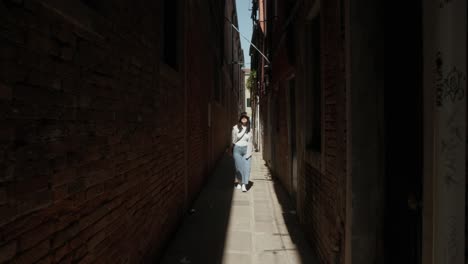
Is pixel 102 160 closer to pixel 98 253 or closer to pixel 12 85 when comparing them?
pixel 98 253

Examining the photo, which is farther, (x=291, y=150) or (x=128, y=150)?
(x=291, y=150)

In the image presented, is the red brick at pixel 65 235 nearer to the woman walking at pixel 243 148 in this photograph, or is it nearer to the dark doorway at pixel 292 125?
the dark doorway at pixel 292 125

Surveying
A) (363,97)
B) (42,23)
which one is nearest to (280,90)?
(363,97)

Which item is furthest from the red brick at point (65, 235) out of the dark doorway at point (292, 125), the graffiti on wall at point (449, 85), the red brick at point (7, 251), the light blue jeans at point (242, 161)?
the light blue jeans at point (242, 161)

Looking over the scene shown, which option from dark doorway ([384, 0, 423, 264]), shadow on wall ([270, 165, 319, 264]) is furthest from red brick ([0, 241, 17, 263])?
shadow on wall ([270, 165, 319, 264])

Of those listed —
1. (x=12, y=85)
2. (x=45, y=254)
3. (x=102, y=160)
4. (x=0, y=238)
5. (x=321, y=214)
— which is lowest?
(x=321, y=214)

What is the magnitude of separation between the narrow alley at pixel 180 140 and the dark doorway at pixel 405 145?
0.05 feet

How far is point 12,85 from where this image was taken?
1317mm

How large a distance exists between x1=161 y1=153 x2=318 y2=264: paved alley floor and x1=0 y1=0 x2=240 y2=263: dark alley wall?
482 mm

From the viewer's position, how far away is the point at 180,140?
4863 millimetres

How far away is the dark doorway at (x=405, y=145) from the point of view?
6.61 feet

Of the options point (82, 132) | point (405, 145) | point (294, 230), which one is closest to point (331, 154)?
point (405, 145)

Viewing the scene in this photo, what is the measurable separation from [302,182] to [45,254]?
3765 mm

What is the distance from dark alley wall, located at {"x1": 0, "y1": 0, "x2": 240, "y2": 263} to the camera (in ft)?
4.39
